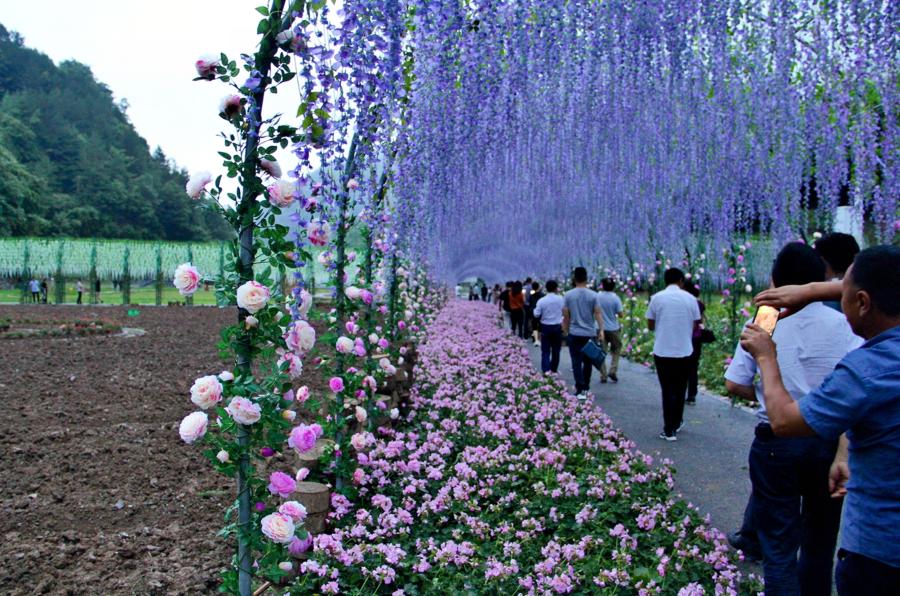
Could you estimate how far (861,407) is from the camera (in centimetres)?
168

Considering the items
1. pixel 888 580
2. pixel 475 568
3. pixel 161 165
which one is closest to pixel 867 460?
pixel 888 580

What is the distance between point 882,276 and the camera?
5.66ft

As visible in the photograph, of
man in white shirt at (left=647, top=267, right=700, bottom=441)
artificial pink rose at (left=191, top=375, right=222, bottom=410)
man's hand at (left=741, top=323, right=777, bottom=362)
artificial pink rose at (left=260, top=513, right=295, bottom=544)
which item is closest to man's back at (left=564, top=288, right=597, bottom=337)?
man in white shirt at (left=647, top=267, right=700, bottom=441)

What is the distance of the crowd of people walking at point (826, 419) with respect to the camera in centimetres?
169

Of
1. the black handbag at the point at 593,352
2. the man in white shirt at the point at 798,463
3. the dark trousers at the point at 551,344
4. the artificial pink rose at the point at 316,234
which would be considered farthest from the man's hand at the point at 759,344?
the dark trousers at the point at 551,344

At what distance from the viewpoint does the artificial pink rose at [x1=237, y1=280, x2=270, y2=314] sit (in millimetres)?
2061

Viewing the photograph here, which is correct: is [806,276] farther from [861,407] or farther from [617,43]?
[617,43]

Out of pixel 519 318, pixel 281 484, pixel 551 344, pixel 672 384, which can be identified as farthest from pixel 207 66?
pixel 519 318

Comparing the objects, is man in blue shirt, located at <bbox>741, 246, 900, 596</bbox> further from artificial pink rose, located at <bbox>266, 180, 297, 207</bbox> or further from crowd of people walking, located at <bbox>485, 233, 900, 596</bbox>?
artificial pink rose, located at <bbox>266, 180, 297, 207</bbox>

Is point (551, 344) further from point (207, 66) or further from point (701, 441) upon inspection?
point (207, 66)

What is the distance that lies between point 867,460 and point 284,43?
2.24 m

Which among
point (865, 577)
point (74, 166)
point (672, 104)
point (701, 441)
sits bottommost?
point (701, 441)

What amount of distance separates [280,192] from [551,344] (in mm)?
7909

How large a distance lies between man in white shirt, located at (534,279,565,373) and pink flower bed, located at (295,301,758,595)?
10.5 feet
